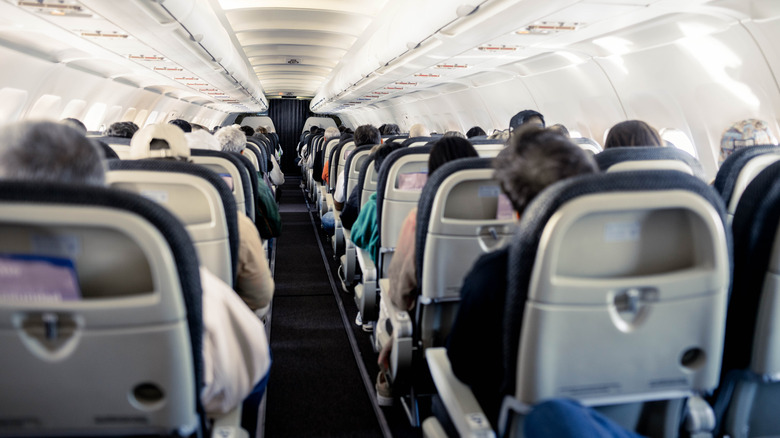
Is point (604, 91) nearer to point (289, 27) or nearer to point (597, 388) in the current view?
point (289, 27)

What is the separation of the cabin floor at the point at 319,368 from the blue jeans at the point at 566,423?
69.6 inches

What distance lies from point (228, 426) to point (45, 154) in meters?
0.98

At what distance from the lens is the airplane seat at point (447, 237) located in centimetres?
245

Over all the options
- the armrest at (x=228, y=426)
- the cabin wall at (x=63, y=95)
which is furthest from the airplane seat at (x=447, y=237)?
the cabin wall at (x=63, y=95)

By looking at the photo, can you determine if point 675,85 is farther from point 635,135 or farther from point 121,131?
point 121,131

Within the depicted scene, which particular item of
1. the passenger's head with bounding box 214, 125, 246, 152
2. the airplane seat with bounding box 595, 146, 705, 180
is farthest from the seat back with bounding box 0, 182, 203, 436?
the passenger's head with bounding box 214, 125, 246, 152

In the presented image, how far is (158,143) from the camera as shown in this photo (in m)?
2.86

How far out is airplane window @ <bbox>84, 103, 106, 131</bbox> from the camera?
1076 cm

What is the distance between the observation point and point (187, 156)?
2.97m

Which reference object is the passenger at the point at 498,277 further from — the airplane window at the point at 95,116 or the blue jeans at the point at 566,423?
the airplane window at the point at 95,116

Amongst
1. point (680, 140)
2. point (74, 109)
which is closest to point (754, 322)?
point (680, 140)

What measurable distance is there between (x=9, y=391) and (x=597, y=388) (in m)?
1.54

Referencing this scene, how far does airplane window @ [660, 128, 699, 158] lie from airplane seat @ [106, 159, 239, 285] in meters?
5.85

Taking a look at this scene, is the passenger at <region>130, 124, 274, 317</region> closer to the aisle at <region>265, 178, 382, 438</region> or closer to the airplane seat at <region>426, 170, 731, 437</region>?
the aisle at <region>265, 178, 382, 438</region>
